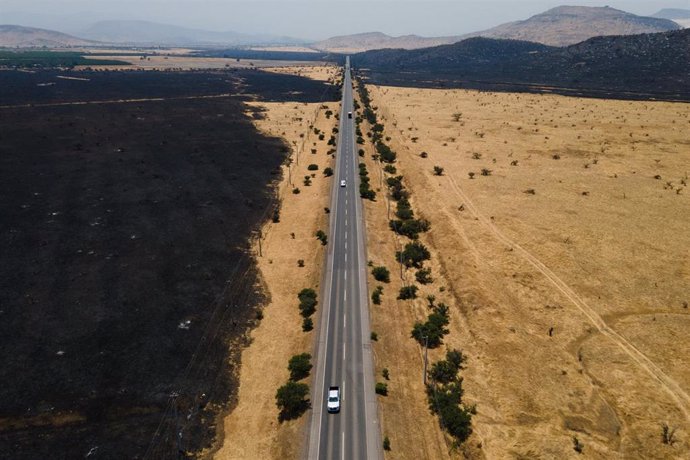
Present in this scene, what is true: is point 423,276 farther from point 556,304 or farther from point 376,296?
point 556,304

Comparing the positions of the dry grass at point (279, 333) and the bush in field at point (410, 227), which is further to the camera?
the bush in field at point (410, 227)

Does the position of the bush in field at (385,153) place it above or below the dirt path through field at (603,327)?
above

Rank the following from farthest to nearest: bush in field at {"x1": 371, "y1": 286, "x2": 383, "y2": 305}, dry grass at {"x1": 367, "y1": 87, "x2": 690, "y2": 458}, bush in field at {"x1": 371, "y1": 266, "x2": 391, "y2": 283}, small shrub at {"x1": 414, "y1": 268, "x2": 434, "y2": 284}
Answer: small shrub at {"x1": 414, "y1": 268, "x2": 434, "y2": 284} → bush in field at {"x1": 371, "y1": 266, "x2": 391, "y2": 283} → bush in field at {"x1": 371, "y1": 286, "x2": 383, "y2": 305} → dry grass at {"x1": 367, "y1": 87, "x2": 690, "y2": 458}

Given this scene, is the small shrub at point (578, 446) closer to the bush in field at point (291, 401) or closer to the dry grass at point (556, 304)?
the dry grass at point (556, 304)

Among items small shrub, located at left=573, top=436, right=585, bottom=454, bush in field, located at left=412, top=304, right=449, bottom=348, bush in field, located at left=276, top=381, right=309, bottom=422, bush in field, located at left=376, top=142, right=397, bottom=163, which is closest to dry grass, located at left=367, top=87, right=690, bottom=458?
small shrub, located at left=573, top=436, right=585, bottom=454

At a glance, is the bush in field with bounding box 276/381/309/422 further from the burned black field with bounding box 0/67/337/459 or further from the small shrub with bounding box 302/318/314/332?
the small shrub with bounding box 302/318/314/332

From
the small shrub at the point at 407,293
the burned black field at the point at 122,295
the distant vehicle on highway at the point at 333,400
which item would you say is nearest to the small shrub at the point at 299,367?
the distant vehicle on highway at the point at 333,400
